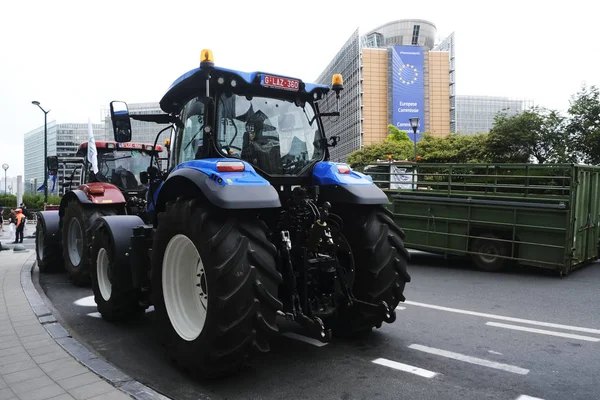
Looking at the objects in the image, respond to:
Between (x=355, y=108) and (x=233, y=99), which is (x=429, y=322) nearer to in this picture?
(x=233, y=99)

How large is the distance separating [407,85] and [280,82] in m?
84.2

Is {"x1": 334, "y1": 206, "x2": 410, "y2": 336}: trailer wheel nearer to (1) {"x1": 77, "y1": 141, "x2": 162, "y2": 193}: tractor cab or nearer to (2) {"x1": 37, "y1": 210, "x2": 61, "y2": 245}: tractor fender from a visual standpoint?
(1) {"x1": 77, "y1": 141, "x2": 162, "y2": 193}: tractor cab

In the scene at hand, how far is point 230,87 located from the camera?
454 cm

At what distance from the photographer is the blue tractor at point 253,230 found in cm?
368

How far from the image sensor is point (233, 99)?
458 centimetres

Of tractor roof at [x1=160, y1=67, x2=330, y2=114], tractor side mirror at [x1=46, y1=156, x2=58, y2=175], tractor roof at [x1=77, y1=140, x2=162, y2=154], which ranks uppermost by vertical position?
tractor roof at [x1=160, y1=67, x2=330, y2=114]

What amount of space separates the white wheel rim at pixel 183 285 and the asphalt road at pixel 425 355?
471mm

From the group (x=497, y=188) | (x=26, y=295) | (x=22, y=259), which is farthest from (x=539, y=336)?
(x=22, y=259)

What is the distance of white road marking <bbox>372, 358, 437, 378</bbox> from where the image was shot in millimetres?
4047

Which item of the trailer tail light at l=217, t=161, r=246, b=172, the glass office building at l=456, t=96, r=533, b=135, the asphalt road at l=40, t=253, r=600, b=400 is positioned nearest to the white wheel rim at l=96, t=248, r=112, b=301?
the asphalt road at l=40, t=253, r=600, b=400

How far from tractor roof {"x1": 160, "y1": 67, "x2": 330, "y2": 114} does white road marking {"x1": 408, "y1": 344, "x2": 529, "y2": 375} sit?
114 inches

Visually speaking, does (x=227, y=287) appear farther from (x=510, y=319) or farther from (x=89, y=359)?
(x=510, y=319)

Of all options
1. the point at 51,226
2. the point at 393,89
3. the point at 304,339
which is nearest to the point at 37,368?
the point at 304,339

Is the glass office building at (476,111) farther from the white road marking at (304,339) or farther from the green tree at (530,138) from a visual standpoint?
the white road marking at (304,339)
